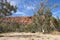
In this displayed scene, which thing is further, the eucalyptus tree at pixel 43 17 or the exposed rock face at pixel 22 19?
the exposed rock face at pixel 22 19

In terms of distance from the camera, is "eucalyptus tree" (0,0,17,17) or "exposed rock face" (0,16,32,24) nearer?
"eucalyptus tree" (0,0,17,17)

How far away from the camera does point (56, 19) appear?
180 feet

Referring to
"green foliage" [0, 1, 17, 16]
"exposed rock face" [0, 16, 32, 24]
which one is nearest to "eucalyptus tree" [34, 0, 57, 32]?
"green foliage" [0, 1, 17, 16]

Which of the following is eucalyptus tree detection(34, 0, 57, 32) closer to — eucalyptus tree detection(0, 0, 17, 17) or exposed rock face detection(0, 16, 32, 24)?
eucalyptus tree detection(0, 0, 17, 17)

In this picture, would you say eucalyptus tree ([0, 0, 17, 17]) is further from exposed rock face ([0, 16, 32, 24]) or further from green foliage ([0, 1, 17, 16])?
exposed rock face ([0, 16, 32, 24])

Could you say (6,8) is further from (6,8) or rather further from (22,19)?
(22,19)

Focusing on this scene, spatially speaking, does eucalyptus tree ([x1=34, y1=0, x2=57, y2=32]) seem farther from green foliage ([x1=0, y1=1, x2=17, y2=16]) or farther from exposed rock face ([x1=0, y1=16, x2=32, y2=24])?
exposed rock face ([x1=0, y1=16, x2=32, y2=24])

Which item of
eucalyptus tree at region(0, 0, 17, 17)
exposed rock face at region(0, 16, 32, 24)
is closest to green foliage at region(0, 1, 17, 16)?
eucalyptus tree at region(0, 0, 17, 17)

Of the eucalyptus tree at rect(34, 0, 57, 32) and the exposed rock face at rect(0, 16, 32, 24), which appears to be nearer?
the eucalyptus tree at rect(34, 0, 57, 32)

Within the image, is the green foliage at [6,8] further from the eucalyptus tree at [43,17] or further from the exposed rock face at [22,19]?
the exposed rock face at [22,19]

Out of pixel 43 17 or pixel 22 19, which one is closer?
pixel 43 17

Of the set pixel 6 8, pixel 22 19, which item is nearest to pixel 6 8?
pixel 6 8

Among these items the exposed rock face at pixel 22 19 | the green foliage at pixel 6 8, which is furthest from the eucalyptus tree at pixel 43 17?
the exposed rock face at pixel 22 19

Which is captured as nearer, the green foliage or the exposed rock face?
the green foliage
